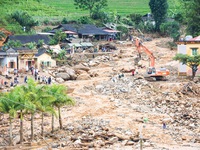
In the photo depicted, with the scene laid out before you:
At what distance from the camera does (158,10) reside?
108 meters

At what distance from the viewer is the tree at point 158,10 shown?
10628cm

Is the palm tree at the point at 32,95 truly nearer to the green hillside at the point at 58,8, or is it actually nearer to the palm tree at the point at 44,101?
the palm tree at the point at 44,101

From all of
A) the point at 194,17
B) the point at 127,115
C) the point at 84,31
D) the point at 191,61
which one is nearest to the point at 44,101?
the point at 127,115

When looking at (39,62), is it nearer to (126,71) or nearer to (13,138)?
(126,71)

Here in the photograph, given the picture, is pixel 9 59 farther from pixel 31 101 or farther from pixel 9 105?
pixel 9 105

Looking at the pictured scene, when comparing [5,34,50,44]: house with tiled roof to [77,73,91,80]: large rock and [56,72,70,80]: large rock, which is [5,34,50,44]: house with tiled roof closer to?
[56,72,70,80]: large rock

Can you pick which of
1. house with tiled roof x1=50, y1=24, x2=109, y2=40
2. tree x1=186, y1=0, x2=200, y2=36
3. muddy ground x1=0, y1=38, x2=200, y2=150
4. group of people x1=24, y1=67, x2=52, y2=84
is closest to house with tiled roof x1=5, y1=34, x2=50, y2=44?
house with tiled roof x1=50, y1=24, x2=109, y2=40

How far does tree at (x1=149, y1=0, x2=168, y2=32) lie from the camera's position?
106 metres

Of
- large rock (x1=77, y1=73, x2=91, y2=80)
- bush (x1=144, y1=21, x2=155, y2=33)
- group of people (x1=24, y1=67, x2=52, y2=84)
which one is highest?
bush (x1=144, y1=21, x2=155, y2=33)

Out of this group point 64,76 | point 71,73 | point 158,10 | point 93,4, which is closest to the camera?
point 64,76

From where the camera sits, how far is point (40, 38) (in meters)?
85.0

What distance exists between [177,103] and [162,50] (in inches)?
1462

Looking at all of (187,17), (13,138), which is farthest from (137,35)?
(13,138)

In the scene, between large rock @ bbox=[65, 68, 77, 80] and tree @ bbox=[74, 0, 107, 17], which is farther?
tree @ bbox=[74, 0, 107, 17]
